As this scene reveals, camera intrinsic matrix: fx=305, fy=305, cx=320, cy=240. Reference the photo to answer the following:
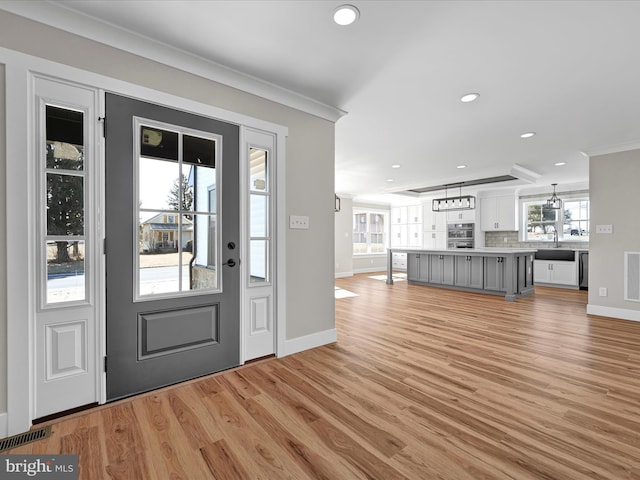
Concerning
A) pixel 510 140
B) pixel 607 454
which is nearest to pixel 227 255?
pixel 607 454

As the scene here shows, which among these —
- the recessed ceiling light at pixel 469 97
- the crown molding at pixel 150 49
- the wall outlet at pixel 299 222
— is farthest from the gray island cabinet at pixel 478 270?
the crown molding at pixel 150 49

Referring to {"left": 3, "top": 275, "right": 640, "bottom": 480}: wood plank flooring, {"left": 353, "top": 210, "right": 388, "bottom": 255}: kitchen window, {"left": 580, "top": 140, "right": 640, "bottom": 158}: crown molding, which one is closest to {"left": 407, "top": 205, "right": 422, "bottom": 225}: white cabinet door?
{"left": 353, "top": 210, "right": 388, "bottom": 255}: kitchen window

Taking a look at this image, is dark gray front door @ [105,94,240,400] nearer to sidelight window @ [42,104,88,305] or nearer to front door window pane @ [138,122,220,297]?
front door window pane @ [138,122,220,297]

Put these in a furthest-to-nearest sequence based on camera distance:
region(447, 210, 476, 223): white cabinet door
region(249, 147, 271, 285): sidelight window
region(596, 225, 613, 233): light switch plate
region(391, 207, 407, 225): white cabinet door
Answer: region(391, 207, 407, 225): white cabinet door → region(447, 210, 476, 223): white cabinet door → region(596, 225, 613, 233): light switch plate → region(249, 147, 271, 285): sidelight window

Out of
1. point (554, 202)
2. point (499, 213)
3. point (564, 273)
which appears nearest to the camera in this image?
point (564, 273)

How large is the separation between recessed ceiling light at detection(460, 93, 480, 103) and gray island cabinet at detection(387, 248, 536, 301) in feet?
11.9

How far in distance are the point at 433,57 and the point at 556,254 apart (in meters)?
6.95

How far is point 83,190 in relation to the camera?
1970mm

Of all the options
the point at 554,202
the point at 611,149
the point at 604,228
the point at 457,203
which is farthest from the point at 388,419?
the point at 554,202

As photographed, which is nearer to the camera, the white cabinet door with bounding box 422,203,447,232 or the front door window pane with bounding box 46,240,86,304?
the front door window pane with bounding box 46,240,86,304

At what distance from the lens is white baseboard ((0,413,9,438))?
5.56 feet

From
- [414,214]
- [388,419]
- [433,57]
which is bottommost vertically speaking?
[388,419]

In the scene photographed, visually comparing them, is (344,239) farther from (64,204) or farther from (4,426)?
(4,426)

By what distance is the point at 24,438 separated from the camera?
1.69m
